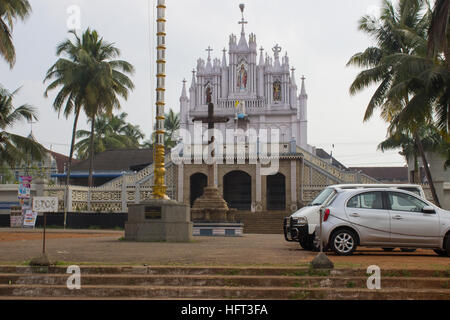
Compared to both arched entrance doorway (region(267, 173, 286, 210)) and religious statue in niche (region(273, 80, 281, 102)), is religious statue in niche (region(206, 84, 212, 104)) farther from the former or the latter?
arched entrance doorway (region(267, 173, 286, 210))

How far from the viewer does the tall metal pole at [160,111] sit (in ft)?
54.6

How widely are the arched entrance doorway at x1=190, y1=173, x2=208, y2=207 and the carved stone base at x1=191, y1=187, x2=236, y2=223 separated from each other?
43.0 ft

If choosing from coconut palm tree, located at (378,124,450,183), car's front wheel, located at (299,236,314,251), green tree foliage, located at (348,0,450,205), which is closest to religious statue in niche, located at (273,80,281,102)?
coconut palm tree, located at (378,124,450,183)

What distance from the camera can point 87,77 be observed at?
33.8 m

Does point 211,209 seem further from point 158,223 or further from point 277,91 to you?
point 277,91

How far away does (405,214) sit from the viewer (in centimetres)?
1100

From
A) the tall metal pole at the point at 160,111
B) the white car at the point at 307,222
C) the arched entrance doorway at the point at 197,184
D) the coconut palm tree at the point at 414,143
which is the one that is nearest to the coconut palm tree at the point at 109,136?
the arched entrance doorway at the point at 197,184

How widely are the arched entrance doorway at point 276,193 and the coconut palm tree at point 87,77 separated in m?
12.6

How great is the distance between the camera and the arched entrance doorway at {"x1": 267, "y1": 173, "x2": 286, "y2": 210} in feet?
126

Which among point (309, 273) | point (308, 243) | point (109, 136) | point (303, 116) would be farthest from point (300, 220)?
point (109, 136)

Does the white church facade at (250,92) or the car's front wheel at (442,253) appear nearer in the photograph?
the car's front wheel at (442,253)

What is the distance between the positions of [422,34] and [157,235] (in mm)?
18125

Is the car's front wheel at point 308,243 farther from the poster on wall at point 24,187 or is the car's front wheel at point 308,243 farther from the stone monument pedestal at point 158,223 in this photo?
the poster on wall at point 24,187
